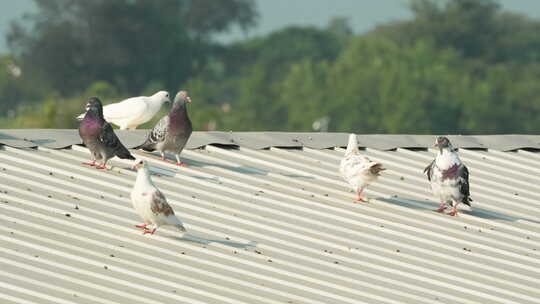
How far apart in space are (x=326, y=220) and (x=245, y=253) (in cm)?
191

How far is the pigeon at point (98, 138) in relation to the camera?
16.1 meters

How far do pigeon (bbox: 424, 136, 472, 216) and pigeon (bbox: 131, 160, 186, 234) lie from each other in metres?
3.58

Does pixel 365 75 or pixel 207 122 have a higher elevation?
pixel 365 75

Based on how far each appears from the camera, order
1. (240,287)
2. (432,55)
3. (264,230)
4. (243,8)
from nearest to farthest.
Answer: (240,287) < (264,230) < (432,55) < (243,8)

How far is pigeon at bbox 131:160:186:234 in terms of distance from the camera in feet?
43.7

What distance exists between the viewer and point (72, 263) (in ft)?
41.1

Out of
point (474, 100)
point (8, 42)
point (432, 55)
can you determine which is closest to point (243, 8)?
point (8, 42)

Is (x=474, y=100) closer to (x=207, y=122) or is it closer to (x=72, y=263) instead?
(x=207, y=122)

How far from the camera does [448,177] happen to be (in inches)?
619

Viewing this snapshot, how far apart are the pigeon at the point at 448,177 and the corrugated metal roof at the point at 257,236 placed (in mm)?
311

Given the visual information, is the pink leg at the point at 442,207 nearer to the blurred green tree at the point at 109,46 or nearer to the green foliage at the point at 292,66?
the green foliage at the point at 292,66

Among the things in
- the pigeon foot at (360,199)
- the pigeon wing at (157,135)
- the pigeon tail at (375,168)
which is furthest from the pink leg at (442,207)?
the pigeon wing at (157,135)

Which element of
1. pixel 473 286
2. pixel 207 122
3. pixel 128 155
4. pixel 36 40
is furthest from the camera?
pixel 36 40

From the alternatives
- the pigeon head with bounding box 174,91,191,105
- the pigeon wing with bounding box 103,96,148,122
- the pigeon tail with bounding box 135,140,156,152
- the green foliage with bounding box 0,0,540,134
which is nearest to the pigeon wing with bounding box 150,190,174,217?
the pigeon tail with bounding box 135,140,156,152
